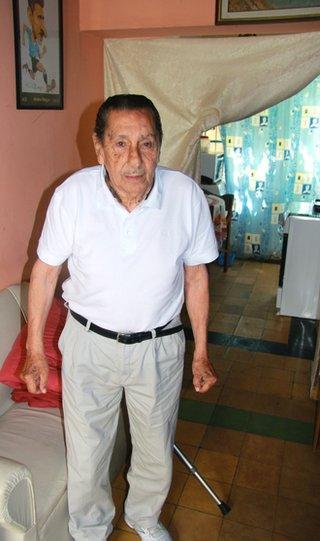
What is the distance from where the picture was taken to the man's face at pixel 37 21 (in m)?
1.85

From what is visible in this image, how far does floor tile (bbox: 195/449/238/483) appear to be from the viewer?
1.89 meters

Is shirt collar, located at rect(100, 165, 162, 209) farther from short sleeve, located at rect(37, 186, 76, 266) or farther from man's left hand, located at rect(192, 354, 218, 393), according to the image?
man's left hand, located at rect(192, 354, 218, 393)

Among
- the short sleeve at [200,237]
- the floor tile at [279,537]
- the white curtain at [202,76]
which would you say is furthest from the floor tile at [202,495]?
the white curtain at [202,76]

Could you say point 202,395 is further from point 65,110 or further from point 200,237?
point 65,110

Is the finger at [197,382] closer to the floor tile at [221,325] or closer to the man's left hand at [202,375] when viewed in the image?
the man's left hand at [202,375]

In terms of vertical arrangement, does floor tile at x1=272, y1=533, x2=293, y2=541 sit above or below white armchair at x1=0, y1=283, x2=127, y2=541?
below

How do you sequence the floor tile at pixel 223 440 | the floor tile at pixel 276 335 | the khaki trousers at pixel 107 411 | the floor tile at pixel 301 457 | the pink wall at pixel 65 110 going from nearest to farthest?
the khaki trousers at pixel 107 411, the pink wall at pixel 65 110, the floor tile at pixel 301 457, the floor tile at pixel 223 440, the floor tile at pixel 276 335

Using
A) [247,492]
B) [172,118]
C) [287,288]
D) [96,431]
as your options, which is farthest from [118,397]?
[287,288]

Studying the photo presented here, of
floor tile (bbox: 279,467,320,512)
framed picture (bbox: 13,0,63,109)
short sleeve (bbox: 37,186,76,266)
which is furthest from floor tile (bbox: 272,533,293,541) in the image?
framed picture (bbox: 13,0,63,109)

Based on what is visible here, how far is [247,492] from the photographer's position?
1813 millimetres

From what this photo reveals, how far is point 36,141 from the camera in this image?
6.61 feet

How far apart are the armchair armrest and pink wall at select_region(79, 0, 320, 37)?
1869 mm

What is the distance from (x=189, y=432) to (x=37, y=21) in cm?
189

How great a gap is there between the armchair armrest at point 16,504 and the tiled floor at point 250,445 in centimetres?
56
